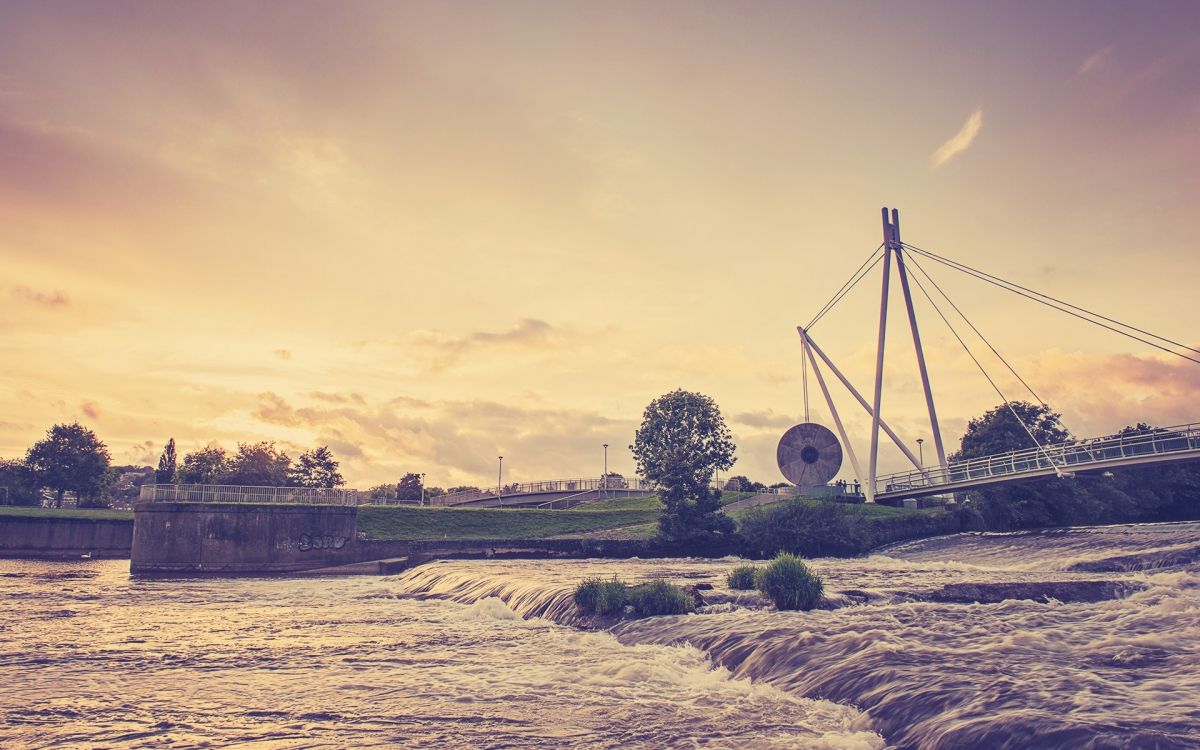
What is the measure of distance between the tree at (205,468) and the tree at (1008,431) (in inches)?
3404

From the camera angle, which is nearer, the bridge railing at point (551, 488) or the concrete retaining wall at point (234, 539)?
the concrete retaining wall at point (234, 539)

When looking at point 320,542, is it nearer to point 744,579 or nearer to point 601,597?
point 601,597

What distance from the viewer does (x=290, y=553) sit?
2117 inches

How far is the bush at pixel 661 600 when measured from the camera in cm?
2389

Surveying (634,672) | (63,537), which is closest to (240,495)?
(63,537)

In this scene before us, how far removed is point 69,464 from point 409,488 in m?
46.4

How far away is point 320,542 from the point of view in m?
54.7

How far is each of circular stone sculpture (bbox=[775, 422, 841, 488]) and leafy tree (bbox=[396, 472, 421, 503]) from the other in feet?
212

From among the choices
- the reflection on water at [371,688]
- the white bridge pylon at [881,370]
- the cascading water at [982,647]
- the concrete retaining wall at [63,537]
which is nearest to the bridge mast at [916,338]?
the white bridge pylon at [881,370]

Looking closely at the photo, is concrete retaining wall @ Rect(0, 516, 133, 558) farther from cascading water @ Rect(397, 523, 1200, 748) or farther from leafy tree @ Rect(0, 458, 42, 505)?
cascading water @ Rect(397, 523, 1200, 748)

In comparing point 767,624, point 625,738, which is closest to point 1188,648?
point 767,624

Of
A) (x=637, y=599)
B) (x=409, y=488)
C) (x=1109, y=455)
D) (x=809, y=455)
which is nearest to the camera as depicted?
(x=637, y=599)

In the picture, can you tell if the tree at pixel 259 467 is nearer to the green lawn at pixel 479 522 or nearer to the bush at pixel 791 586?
the green lawn at pixel 479 522

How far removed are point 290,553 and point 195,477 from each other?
56326 millimetres
